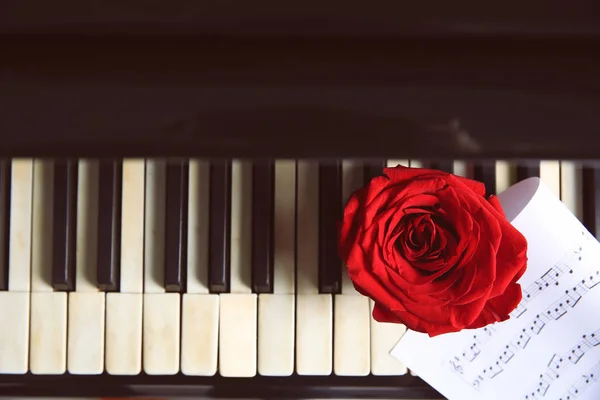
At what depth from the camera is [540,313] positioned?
2.00 feet

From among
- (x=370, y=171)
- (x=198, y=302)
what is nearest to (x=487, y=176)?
(x=370, y=171)

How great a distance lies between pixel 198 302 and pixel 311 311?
120mm

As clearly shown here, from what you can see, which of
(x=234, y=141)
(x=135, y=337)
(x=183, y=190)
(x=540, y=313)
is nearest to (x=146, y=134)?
(x=234, y=141)

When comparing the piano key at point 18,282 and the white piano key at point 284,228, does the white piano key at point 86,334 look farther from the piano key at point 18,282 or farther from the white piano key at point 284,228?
the white piano key at point 284,228

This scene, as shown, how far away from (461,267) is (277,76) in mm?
219

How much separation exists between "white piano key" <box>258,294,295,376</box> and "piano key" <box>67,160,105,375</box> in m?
0.17

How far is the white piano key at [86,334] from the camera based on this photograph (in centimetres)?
63

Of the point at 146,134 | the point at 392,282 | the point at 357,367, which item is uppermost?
the point at 146,134

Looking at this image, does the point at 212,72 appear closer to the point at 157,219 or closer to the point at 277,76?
the point at 277,76

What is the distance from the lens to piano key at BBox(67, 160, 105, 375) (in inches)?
23.8

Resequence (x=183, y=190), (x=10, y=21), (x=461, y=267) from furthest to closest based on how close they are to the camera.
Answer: (x=183, y=190), (x=461, y=267), (x=10, y=21)

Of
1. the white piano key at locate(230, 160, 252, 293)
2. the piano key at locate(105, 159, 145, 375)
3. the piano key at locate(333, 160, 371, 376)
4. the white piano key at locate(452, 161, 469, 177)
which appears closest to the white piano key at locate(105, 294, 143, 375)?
the piano key at locate(105, 159, 145, 375)

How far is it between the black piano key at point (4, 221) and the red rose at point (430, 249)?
0.36 meters

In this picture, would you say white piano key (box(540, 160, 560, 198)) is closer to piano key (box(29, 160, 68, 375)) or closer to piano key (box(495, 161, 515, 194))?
piano key (box(495, 161, 515, 194))
